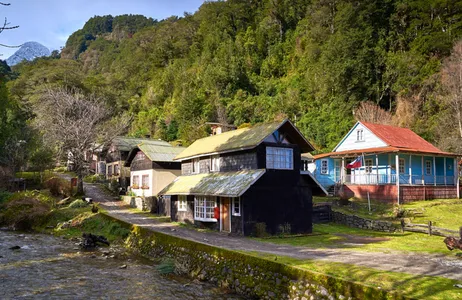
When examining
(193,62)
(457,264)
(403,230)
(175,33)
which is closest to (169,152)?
(403,230)

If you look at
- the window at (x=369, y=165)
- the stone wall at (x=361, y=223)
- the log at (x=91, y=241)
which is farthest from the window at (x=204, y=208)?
the window at (x=369, y=165)

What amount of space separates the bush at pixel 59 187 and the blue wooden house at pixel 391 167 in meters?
27.6

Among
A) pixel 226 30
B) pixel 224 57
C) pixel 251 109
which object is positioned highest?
pixel 226 30

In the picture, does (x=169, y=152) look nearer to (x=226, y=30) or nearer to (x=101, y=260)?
(x=101, y=260)

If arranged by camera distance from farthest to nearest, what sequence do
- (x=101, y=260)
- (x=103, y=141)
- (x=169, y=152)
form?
(x=103, y=141) < (x=169, y=152) < (x=101, y=260)

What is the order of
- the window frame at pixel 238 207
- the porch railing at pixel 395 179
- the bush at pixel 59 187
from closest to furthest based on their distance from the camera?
the window frame at pixel 238 207 < the porch railing at pixel 395 179 < the bush at pixel 59 187

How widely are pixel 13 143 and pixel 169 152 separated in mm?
16993

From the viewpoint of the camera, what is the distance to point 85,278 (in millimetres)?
15914

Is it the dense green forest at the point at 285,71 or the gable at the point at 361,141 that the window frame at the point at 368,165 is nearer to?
the gable at the point at 361,141

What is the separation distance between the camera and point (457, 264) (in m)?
13.8

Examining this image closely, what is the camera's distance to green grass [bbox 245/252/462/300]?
31.8 feet

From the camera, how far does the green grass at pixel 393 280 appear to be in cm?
970

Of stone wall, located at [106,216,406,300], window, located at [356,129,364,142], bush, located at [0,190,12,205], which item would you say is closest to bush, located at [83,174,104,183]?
bush, located at [0,190,12,205]

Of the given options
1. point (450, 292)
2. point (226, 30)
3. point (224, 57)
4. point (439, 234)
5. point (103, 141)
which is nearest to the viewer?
point (450, 292)
